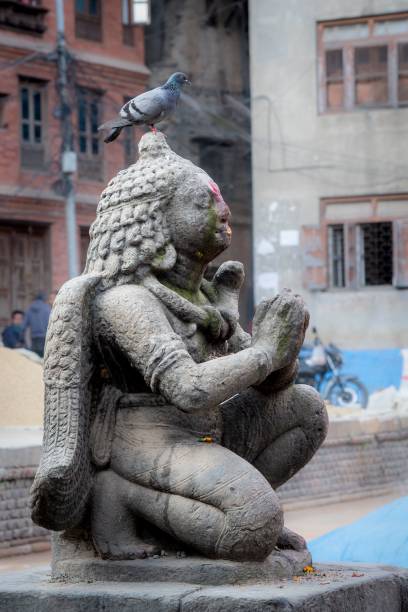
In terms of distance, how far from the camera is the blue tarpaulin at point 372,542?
6.88m

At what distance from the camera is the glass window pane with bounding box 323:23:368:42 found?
25.7 metres

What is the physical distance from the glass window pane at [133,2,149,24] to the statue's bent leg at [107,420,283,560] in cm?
2366

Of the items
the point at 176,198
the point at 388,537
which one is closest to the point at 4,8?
the point at 388,537

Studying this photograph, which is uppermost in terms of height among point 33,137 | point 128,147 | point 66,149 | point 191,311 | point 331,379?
point 33,137

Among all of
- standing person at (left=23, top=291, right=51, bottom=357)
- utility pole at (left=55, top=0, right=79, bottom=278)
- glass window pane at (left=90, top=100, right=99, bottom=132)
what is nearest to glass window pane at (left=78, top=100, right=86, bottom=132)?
glass window pane at (left=90, top=100, right=99, bottom=132)

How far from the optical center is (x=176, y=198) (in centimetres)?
455

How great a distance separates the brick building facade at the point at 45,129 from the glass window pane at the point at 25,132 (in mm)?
19

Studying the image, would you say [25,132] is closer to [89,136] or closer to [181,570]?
[89,136]

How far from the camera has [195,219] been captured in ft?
14.9

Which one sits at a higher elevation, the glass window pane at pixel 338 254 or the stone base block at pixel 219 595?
the glass window pane at pixel 338 254

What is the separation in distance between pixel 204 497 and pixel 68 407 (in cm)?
51

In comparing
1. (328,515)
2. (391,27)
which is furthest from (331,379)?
(328,515)

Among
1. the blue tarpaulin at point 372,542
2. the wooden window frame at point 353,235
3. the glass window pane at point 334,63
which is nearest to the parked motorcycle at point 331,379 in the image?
the wooden window frame at point 353,235

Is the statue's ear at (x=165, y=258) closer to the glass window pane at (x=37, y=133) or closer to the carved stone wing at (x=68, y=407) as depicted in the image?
the carved stone wing at (x=68, y=407)
